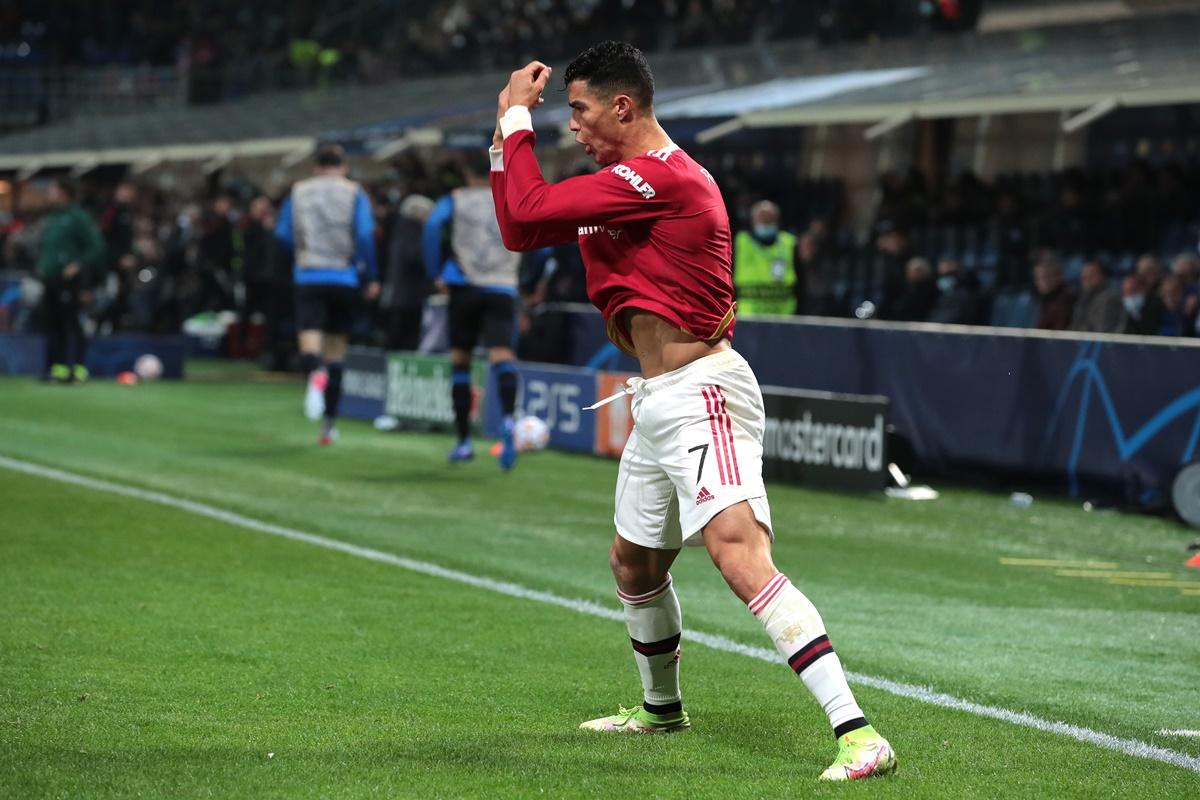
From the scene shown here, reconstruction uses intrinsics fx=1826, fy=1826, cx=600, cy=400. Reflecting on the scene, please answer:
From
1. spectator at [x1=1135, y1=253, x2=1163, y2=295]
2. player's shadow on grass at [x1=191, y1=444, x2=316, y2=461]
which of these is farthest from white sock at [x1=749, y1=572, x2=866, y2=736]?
spectator at [x1=1135, y1=253, x2=1163, y2=295]

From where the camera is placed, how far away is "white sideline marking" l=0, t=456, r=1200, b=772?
5453 mm

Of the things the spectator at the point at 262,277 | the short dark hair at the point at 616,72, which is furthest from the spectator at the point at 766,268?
the short dark hair at the point at 616,72

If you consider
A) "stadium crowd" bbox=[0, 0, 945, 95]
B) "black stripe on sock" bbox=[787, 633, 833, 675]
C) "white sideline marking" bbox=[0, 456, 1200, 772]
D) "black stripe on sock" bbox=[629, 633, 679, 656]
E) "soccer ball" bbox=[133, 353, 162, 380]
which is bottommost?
"soccer ball" bbox=[133, 353, 162, 380]

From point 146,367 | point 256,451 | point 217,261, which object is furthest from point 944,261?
point 217,261

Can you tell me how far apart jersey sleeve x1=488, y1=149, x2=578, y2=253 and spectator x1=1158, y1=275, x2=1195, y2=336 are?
11334 mm

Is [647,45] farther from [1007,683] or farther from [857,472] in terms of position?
→ [1007,683]

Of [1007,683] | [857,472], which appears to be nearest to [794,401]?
[857,472]

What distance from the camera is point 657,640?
5.36 meters

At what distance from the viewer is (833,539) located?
10.4m

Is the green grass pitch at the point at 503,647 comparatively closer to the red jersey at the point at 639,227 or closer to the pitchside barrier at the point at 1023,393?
the pitchside barrier at the point at 1023,393

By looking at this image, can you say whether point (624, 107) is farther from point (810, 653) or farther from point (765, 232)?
point (765, 232)

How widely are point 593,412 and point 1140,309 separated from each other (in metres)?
4.86

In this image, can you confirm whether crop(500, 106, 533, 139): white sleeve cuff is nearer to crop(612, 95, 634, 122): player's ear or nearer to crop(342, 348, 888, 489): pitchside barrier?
crop(612, 95, 634, 122): player's ear

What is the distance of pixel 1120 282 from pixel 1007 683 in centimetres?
1200
